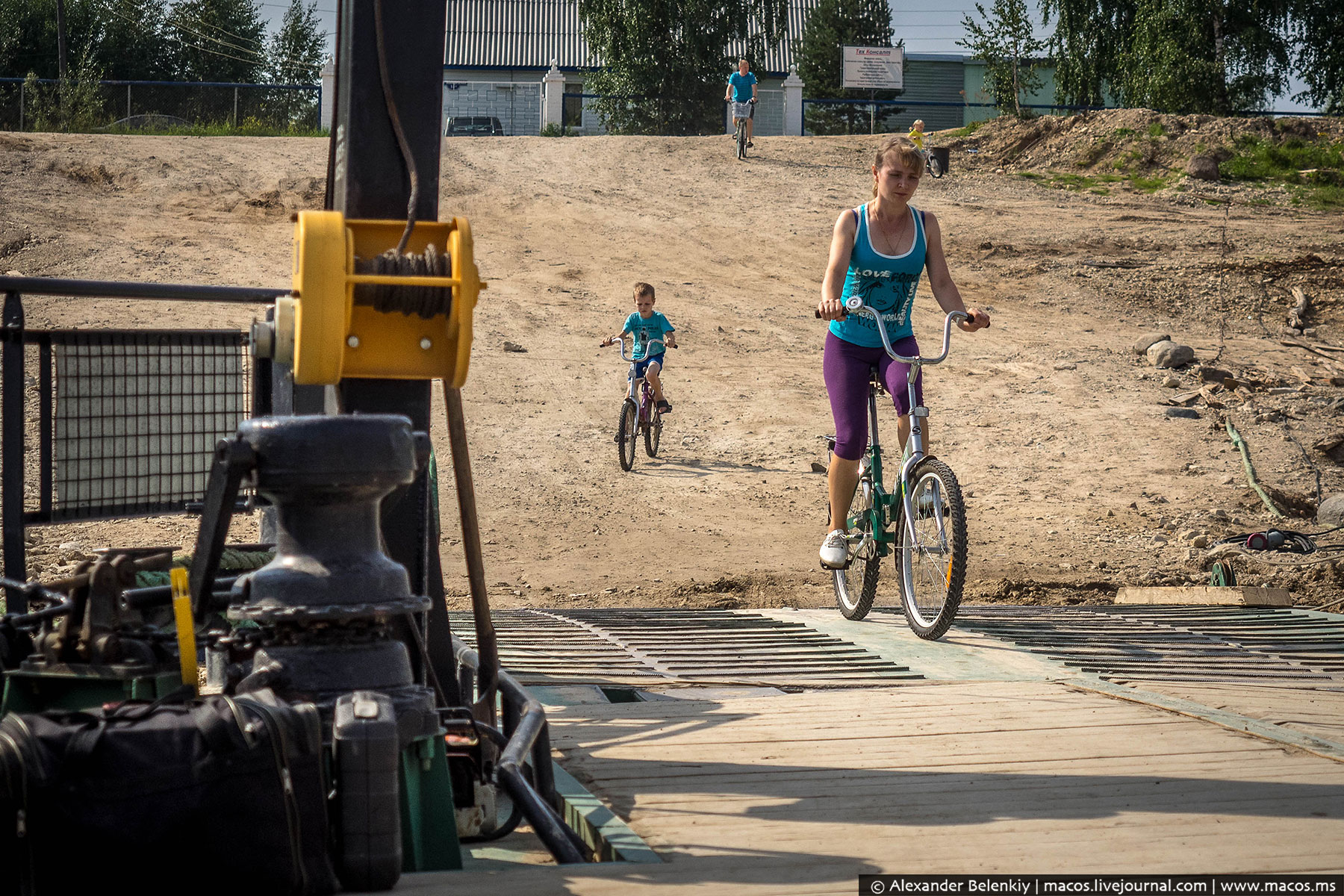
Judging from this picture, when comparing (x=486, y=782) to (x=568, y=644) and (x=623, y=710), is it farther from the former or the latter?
(x=568, y=644)

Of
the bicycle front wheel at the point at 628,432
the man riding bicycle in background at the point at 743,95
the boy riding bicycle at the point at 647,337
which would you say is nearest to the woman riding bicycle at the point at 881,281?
the bicycle front wheel at the point at 628,432

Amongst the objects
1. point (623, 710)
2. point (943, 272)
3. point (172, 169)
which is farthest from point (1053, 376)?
point (172, 169)

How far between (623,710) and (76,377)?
6.35 feet

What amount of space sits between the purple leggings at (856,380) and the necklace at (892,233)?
1.29 feet

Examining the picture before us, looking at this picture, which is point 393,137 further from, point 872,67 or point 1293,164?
point 872,67

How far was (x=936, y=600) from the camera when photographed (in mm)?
5434

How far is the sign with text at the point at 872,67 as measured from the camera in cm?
3697

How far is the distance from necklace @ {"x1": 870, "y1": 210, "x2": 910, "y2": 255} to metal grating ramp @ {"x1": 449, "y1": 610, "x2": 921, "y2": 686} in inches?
66.9

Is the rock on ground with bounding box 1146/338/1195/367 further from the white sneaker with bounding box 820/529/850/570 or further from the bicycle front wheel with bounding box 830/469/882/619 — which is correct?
the white sneaker with bounding box 820/529/850/570

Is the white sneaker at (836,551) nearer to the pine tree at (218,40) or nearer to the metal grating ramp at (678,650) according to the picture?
the metal grating ramp at (678,650)

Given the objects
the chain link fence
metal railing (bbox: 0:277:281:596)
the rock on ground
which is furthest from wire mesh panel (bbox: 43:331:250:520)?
the chain link fence

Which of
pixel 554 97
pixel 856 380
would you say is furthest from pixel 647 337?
pixel 554 97

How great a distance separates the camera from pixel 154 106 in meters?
31.6

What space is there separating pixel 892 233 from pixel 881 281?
22 cm
